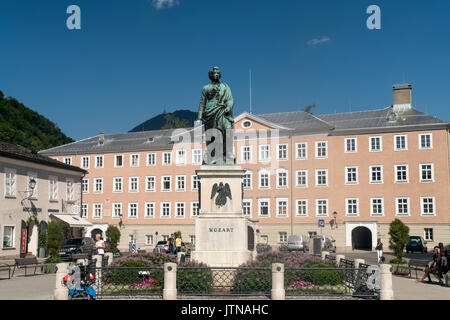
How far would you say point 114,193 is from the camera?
207 feet

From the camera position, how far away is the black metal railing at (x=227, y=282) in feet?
45.0

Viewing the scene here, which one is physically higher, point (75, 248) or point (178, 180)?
point (178, 180)

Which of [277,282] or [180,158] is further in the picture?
[180,158]

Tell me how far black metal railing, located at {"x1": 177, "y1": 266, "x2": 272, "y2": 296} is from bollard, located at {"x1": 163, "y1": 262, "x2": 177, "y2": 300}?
1.33 ft

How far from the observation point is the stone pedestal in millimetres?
15617

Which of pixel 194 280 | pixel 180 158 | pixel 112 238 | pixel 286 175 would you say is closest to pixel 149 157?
pixel 180 158

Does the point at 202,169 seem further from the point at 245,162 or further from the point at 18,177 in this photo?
the point at 245,162

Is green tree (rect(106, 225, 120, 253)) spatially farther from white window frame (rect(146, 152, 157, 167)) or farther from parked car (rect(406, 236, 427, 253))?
parked car (rect(406, 236, 427, 253))

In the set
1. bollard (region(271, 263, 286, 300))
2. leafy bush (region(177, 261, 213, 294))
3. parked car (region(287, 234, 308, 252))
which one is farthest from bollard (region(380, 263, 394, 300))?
parked car (region(287, 234, 308, 252))

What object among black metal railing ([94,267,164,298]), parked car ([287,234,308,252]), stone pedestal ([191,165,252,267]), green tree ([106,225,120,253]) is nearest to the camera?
black metal railing ([94,267,164,298])

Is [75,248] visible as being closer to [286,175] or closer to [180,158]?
[180,158]

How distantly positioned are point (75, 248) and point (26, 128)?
44861 mm

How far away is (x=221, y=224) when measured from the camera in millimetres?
15797

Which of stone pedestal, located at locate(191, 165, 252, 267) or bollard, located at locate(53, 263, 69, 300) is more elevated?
stone pedestal, located at locate(191, 165, 252, 267)
